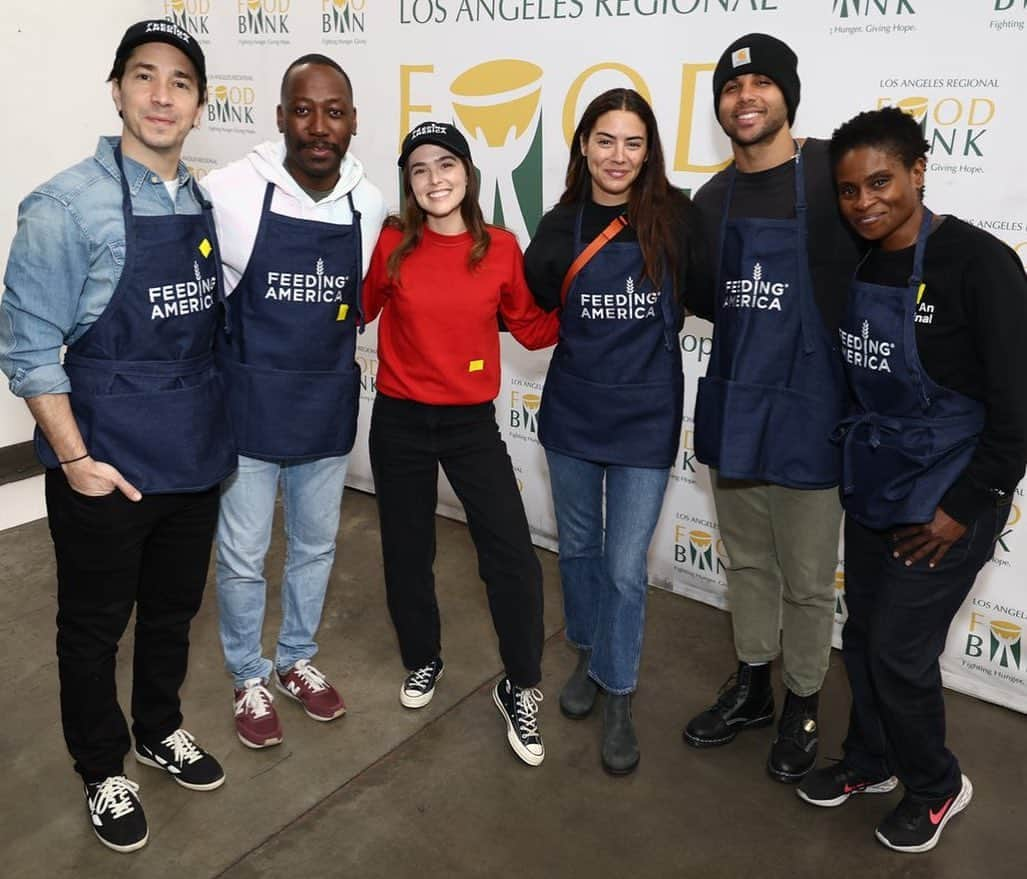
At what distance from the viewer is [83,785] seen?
8.17 feet

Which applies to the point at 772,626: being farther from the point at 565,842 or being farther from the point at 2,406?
the point at 2,406

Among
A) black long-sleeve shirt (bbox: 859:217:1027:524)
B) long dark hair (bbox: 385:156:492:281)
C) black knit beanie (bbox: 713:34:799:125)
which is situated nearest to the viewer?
black long-sleeve shirt (bbox: 859:217:1027:524)

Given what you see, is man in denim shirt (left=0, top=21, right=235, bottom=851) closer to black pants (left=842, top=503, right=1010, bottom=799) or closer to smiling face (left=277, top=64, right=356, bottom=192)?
smiling face (left=277, top=64, right=356, bottom=192)

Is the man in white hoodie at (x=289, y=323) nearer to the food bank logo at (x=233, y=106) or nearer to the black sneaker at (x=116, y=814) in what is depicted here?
the black sneaker at (x=116, y=814)

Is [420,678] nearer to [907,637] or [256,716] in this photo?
[256,716]

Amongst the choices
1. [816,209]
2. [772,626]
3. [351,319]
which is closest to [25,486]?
[351,319]

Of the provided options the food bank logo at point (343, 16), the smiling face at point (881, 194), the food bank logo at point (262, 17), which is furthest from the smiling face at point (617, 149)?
the food bank logo at point (262, 17)

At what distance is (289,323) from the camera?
2379 millimetres

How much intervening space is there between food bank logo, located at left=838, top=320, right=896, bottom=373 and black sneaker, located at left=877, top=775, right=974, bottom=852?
1.11 meters

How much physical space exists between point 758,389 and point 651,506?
404 mm

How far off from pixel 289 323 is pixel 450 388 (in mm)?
434

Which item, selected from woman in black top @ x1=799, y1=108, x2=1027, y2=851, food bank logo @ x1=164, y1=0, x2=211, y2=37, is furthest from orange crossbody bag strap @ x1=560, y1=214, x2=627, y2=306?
food bank logo @ x1=164, y1=0, x2=211, y2=37

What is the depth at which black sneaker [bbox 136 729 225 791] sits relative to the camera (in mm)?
2492

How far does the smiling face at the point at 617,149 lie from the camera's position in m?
2.22
